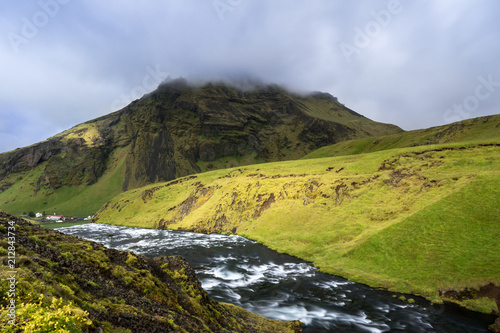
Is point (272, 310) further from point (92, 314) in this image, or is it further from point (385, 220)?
point (385, 220)

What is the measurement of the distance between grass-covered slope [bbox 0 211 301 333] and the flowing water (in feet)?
24.5

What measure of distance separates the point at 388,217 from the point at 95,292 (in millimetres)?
46761

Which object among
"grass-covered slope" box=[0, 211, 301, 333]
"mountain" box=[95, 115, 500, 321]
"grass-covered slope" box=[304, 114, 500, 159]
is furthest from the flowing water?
"grass-covered slope" box=[304, 114, 500, 159]

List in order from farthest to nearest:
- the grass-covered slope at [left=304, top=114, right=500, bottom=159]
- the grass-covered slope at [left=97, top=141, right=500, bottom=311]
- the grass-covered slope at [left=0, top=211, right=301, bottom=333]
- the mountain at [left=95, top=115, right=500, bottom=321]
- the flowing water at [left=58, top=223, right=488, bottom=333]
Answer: the grass-covered slope at [left=304, top=114, right=500, bottom=159] → the grass-covered slope at [left=97, top=141, right=500, bottom=311] → the mountain at [left=95, top=115, right=500, bottom=321] → the flowing water at [left=58, top=223, right=488, bottom=333] → the grass-covered slope at [left=0, top=211, right=301, bottom=333]

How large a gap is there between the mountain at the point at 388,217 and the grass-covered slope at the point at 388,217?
0.14 m

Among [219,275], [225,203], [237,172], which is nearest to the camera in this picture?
[219,275]

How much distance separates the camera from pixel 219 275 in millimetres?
34906

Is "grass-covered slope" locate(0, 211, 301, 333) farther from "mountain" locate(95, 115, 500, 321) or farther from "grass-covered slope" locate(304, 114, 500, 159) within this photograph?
"grass-covered slope" locate(304, 114, 500, 159)

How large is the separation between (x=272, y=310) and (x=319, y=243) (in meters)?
23.8

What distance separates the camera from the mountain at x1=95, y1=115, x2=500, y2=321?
91.9 ft

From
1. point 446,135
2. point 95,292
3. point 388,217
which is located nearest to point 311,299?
point 95,292

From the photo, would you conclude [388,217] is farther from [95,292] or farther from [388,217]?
[95,292]

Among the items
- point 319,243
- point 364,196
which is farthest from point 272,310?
point 364,196

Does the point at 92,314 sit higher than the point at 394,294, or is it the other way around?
the point at 92,314
